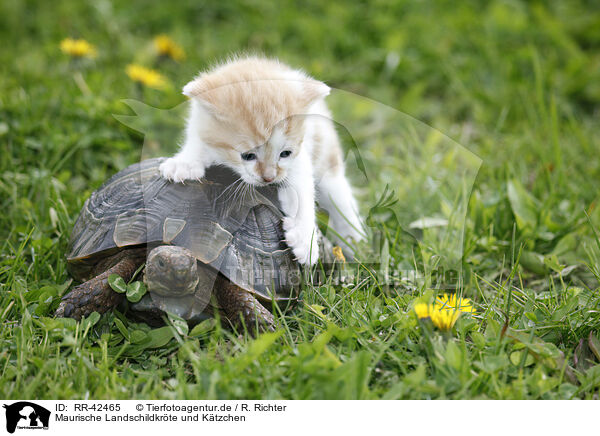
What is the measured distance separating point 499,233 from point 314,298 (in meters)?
1.06

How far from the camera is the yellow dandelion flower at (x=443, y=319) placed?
1714 mm

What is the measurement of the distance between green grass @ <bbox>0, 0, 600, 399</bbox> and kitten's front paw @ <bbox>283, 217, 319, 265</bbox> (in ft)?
0.44

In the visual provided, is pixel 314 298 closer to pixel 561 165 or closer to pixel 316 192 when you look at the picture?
pixel 316 192

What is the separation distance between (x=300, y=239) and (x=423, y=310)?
481 millimetres

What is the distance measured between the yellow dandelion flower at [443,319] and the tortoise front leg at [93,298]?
40.9 inches

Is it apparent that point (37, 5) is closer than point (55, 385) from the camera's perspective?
No
